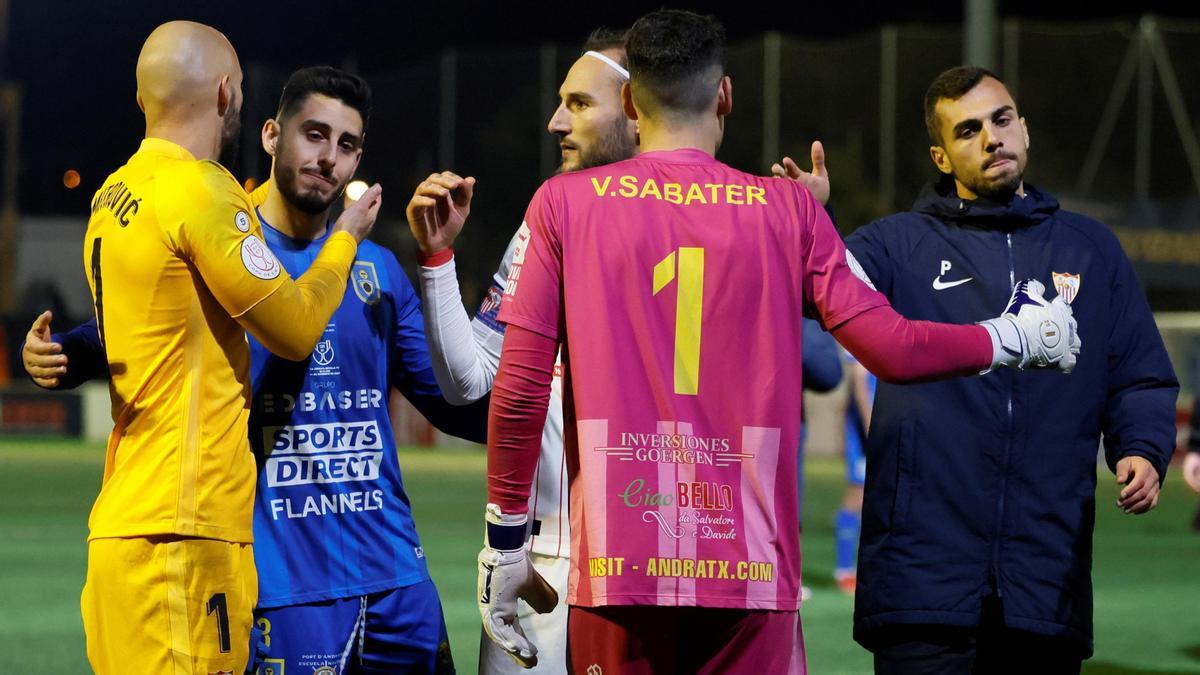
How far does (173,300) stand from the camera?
12.9 ft

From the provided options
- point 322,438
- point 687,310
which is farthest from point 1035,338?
point 322,438

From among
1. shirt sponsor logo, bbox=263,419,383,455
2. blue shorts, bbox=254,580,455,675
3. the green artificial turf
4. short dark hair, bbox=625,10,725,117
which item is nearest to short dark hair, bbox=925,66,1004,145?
short dark hair, bbox=625,10,725,117

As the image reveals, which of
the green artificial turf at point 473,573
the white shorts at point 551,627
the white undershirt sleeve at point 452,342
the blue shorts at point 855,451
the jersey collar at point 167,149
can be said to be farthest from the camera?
the blue shorts at point 855,451

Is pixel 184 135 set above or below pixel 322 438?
above

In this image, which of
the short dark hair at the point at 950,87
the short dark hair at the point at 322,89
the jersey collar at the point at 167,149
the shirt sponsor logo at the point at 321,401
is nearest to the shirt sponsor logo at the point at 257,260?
the jersey collar at the point at 167,149

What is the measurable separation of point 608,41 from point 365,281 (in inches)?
45.3

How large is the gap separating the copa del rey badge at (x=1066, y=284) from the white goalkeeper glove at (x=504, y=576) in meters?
1.84

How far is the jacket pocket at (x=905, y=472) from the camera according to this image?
458cm

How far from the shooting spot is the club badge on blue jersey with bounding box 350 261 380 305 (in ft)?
14.9

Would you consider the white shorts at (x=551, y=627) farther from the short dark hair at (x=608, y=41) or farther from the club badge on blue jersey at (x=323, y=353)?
the short dark hair at (x=608, y=41)

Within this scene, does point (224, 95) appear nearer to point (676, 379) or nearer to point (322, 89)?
point (322, 89)

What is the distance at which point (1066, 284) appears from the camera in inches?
181

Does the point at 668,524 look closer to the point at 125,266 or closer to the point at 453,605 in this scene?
the point at 125,266

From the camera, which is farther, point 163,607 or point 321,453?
point 321,453
